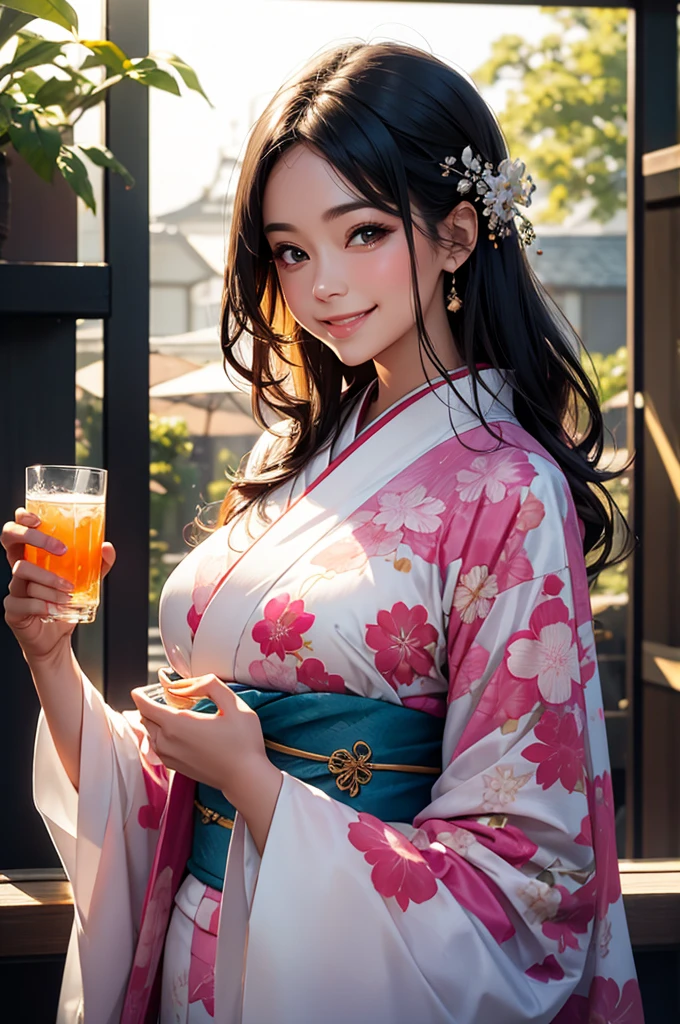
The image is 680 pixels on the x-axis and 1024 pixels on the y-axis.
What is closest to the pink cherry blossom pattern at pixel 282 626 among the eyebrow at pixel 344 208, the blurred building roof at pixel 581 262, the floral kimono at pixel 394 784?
the floral kimono at pixel 394 784

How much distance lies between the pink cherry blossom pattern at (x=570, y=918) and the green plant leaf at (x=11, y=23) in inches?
56.3

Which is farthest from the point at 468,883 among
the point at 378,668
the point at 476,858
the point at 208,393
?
the point at 208,393

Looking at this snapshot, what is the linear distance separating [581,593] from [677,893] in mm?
740

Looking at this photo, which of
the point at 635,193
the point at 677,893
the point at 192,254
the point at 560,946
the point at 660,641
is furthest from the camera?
the point at 192,254

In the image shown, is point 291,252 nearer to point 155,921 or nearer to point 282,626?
point 282,626

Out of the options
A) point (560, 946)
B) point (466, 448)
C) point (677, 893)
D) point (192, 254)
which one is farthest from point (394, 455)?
point (192, 254)

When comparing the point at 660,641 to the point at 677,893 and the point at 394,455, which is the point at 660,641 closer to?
the point at 677,893

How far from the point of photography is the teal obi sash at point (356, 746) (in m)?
1.21

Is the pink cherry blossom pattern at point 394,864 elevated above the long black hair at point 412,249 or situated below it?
below

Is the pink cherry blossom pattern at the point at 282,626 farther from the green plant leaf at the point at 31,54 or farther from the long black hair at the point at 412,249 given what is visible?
the green plant leaf at the point at 31,54

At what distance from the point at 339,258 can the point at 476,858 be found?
2.22ft

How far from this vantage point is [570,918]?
1149 millimetres

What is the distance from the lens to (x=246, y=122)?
2512mm

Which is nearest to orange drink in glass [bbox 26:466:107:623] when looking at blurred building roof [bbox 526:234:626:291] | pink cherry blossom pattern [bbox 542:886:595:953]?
pink cherry blossom pattern [bbox 542:886:595:953]
